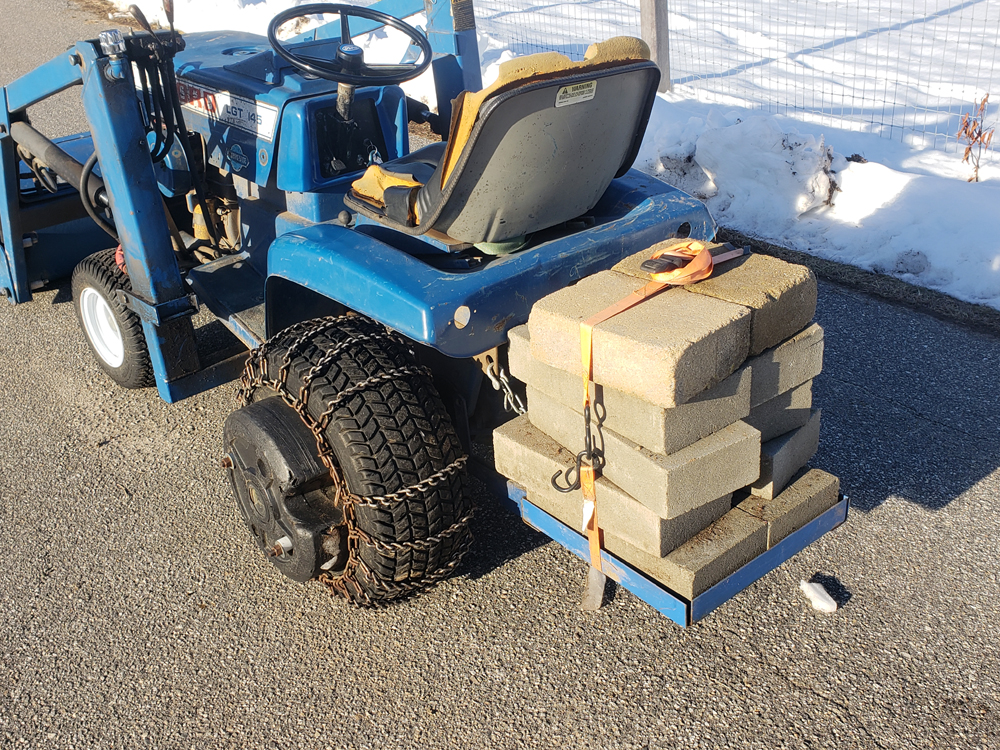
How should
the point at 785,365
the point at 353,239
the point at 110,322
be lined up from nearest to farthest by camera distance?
the point at 785,365 → the point at 353,239 → the point at 110,322

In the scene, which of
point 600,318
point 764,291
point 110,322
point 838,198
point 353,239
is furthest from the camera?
point 838,198

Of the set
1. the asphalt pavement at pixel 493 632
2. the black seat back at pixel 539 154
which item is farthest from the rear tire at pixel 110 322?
the black seat back at pixel 539 154

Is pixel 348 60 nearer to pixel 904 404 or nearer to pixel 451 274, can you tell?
pixel 451 274

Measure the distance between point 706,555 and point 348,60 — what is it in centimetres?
251

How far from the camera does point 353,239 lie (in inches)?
124

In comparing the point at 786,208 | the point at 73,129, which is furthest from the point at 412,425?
the point at 73,129

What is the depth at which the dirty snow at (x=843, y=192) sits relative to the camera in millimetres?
5613

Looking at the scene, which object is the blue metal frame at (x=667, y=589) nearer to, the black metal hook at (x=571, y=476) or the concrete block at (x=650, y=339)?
the black metal hook at (x=571, y=476)

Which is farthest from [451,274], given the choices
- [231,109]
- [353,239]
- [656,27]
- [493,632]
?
[656,27]

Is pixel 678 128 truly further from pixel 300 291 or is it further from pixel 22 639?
pixel 22 639

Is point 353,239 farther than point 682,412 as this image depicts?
Yes

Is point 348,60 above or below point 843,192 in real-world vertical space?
above

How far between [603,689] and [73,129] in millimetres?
8189

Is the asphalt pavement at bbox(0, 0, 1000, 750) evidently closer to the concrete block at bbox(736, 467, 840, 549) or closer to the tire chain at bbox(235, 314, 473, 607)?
the tire chain at bbox(235, 314, 473, 607)
